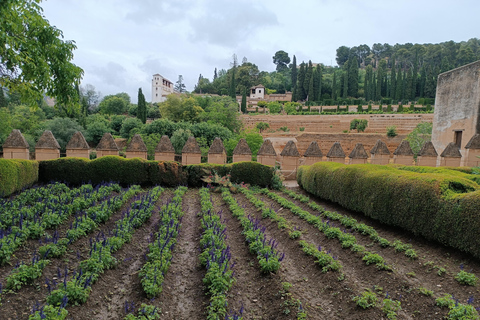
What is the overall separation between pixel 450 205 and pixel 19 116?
55.9m

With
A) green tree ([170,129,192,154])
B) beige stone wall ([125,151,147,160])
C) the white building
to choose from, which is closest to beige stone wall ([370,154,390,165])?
beige stone wall ([125,151,147,160])

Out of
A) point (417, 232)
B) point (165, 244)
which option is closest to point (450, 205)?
point (417, 232)

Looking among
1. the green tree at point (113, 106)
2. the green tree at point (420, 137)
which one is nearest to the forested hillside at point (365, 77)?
the green tree at point (113, 106)

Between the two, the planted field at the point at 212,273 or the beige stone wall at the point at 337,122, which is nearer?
the planted field at the point at 212,273

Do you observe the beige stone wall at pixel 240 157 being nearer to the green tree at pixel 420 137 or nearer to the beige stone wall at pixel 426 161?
the beige stone wall at pixel 426 161

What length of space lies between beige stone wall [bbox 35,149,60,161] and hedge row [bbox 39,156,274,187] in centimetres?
156

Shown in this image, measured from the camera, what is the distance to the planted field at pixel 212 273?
13.4 ft

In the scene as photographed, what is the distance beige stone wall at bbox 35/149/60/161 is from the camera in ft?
49.2

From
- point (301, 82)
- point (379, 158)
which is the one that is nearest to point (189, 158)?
point (379, 158)

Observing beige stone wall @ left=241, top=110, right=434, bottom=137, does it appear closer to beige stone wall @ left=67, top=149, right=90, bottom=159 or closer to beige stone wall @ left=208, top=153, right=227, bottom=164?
beige stone wall @ left=208, top=153, right=227, bottom=164

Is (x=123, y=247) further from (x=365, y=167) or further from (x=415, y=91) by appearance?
(x=415, y=91)

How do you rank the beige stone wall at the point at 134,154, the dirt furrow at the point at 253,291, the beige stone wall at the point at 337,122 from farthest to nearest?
the beige stone wall at the point at 337,122 → the beige stone wall at the point at 134,154 → the dirt furrow at the point at 253,291

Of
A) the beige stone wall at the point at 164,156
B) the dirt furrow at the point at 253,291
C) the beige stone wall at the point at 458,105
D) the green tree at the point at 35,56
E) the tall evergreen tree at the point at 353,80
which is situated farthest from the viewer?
the tall evergreen tree at the point at 353,80

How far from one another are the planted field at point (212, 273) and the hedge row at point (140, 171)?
20.4 feet
